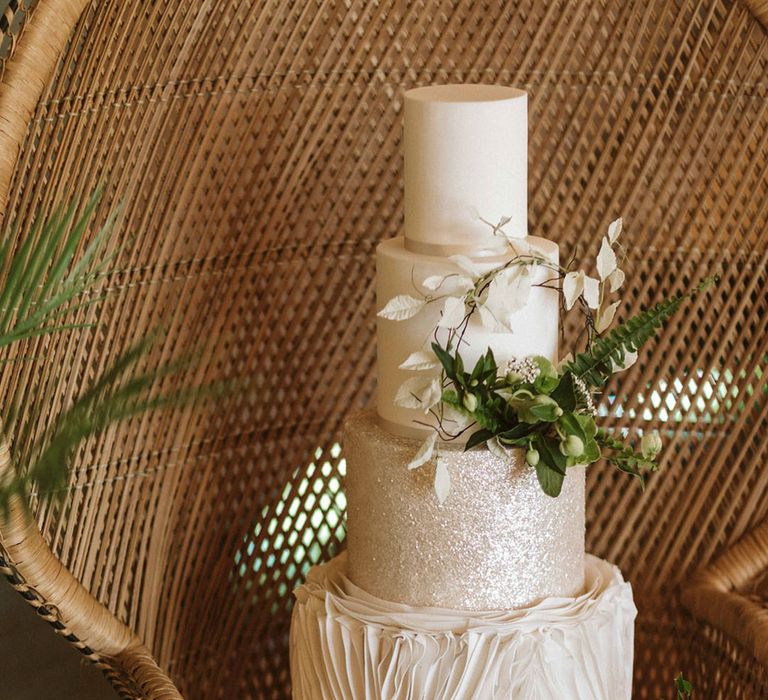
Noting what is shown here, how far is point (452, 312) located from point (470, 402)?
0.09 metres

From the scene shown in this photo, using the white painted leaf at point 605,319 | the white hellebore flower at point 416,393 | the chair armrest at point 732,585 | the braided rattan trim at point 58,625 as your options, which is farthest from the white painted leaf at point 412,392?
the chair armrest at point 732,585

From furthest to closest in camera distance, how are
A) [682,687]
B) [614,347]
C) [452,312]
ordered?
[682,687] → [614,347] → [452,312]

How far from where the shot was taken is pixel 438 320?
109 cm

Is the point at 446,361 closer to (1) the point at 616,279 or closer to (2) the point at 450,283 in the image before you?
(2) the point at 450,283

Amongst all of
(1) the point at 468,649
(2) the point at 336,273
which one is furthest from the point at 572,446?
(2) the point at 336,273

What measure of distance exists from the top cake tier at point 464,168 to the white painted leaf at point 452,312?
8cm

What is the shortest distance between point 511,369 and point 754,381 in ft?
2.20

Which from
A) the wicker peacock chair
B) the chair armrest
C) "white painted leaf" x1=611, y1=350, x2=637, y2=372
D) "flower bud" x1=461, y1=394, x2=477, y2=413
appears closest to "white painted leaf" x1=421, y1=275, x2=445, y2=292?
"flower bud" x1=461, y1=394, x2=477, y2=413

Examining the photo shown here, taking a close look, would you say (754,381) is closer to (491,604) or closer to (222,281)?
(491,604)

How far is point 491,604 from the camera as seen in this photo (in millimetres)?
1109

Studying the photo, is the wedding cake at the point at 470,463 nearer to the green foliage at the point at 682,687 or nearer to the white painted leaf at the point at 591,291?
the white painted leaf at the point at 591,291

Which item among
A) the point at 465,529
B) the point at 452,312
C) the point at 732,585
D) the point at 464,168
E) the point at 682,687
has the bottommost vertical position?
the point at 682,687

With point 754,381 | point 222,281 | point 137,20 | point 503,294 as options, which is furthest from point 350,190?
point 754,381

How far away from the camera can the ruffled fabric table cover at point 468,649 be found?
42.2 inches
